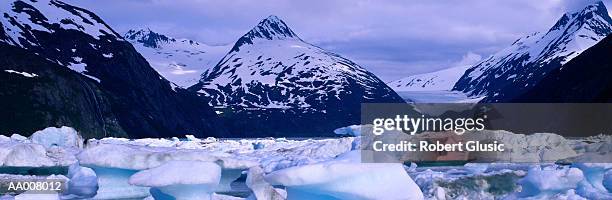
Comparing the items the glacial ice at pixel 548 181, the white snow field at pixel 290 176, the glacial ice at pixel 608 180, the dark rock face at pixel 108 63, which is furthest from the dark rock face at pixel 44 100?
the glacial ice at pixel 548 181

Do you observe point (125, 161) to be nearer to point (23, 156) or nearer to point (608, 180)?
point (608, 180)

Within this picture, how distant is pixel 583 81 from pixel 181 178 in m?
127

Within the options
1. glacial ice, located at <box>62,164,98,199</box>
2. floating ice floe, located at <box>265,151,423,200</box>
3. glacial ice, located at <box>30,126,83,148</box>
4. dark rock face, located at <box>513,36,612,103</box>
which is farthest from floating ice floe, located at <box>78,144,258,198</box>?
dark rock face, located at <box>513,36,612,103</box>

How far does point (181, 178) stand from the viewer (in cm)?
2172

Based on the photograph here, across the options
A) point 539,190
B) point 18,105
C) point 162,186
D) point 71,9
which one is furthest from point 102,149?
point 71,9

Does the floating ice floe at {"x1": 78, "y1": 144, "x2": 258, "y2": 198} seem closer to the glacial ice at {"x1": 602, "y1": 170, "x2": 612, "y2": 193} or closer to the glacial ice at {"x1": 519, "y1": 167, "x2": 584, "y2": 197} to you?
the glacial ice at {"x1": 519, "y1": 167, "x2": 584, "y2": 197}

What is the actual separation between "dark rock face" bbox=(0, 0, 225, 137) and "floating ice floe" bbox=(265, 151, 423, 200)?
126 m

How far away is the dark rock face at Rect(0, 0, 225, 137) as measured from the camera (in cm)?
15100

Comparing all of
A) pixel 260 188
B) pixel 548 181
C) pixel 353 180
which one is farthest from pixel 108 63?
pixel 353 180

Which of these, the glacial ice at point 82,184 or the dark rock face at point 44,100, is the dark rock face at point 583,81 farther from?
the glacial ice at point 82,184

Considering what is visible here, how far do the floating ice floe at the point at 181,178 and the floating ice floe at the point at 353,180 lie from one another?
148 inches

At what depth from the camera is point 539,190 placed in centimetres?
3041

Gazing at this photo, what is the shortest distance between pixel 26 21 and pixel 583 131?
415ft

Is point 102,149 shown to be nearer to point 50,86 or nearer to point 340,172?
point 340,172
